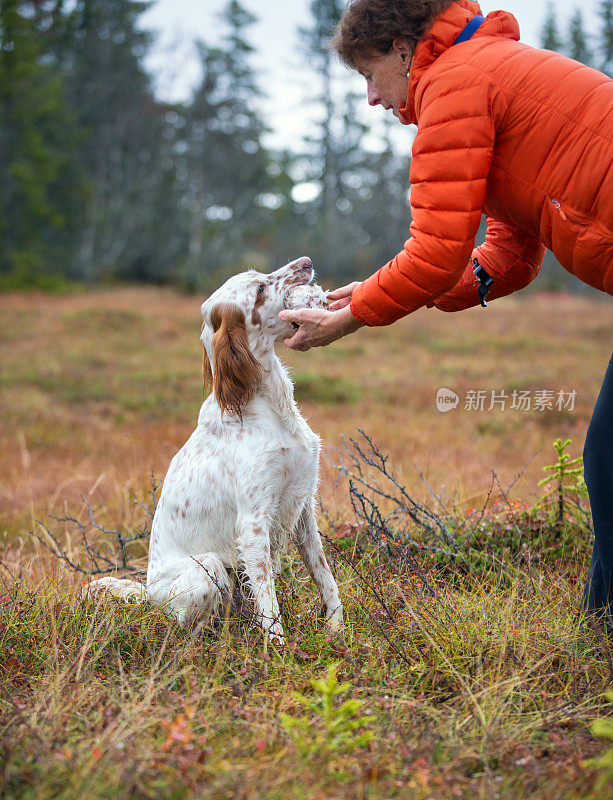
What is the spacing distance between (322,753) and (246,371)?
53.3 inches

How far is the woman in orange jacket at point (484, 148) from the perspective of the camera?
1.92 meters

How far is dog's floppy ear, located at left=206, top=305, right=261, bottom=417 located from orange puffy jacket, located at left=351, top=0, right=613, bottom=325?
25.2 inches

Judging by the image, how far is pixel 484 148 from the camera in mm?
1973

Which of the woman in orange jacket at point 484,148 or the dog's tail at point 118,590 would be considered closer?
the woman in orange jacket at point 484,148

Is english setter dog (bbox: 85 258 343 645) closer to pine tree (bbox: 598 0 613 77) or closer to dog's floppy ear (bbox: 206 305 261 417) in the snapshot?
dog's floppy ear (bbox: 206 305 261 417)

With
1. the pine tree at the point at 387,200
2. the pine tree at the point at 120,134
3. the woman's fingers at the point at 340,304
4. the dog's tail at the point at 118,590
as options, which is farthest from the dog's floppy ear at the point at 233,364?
the pine tree at the point at 120,134

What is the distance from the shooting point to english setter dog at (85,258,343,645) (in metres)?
2.53

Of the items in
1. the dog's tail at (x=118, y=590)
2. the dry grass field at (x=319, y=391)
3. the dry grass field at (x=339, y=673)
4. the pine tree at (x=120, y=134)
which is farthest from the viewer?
the pine tree at (x=120, y=134)

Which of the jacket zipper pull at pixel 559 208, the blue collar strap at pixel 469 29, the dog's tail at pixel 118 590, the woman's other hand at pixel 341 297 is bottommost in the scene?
the dog's tail at pixel 118 590

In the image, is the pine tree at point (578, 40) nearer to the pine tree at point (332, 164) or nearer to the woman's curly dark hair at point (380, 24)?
the pine tree at point (332, 164)

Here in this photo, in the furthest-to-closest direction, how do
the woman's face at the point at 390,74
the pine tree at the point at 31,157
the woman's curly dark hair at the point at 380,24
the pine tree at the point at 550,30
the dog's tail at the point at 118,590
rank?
the pine tree at the point at 550,30 → the pine tree at the point at 31,157 → the dog's tail at the point at 118,590 → the woman's face at the point at 390,74 → the woman's curly dark hair at the point at 380,24

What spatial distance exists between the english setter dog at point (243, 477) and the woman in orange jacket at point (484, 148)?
1.47ft

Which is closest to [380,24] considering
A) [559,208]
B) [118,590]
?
[559,208]

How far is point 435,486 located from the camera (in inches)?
164
